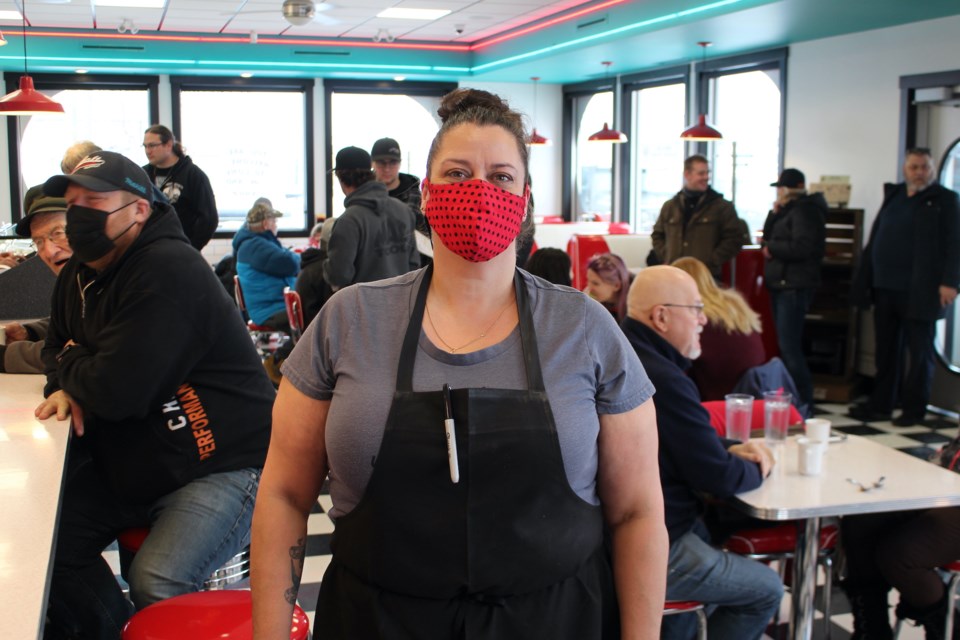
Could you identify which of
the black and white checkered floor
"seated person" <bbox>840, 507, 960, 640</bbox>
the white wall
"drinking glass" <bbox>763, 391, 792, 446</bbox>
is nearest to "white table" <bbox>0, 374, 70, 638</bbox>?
the black and white checkered floor

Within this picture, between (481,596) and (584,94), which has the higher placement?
(584,94)

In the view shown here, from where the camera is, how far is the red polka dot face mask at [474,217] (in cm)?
157

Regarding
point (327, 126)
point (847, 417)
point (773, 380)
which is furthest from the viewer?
point (327, 126)

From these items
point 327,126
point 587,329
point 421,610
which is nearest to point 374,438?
point 421,610

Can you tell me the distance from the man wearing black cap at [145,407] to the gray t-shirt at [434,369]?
0.97 meters

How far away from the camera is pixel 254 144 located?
1312cm

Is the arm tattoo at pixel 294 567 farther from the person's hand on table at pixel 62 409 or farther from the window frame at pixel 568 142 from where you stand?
the window frame at pixel 568 142

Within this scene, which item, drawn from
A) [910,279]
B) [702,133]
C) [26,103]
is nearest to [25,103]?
[26,103]

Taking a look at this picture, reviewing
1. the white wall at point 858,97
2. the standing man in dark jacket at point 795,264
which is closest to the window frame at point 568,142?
the white wall at point 858,97

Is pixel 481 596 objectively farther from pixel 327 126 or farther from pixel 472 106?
pixel 327 126

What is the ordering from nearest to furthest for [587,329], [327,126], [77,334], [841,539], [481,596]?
[481,596] → [587,329] → [77,334] → [841,539] → [327,126]

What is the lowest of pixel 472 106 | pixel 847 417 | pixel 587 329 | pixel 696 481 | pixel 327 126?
pixel 847 417

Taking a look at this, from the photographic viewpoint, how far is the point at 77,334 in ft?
8.91

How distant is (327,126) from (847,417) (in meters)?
8.41
